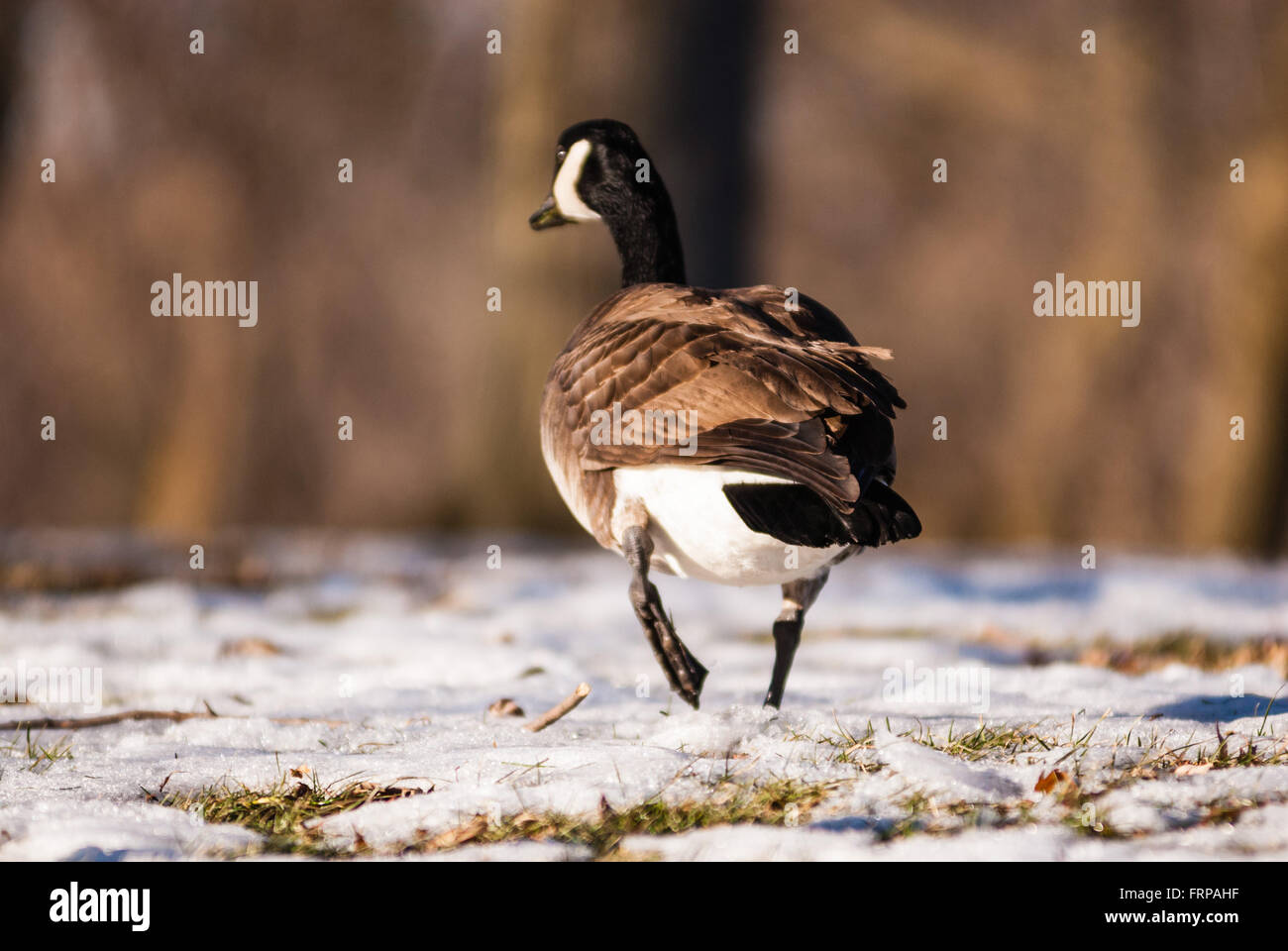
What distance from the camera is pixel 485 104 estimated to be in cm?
1408

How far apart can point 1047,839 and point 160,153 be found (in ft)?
43.8

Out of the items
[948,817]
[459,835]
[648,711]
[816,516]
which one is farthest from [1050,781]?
[648,711]

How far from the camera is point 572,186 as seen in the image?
5695 mm

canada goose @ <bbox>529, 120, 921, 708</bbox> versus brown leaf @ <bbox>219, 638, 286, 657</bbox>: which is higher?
canada goose @ <bbox>529, 120, 921, 708</bbox>

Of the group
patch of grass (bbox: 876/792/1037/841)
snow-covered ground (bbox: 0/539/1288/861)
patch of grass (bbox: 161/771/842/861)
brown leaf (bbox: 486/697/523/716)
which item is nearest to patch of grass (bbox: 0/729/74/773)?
snow-covered ground (bbox: 0/539/1288/861)

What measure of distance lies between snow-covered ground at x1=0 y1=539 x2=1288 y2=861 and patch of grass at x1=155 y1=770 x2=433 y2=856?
0.06 meters

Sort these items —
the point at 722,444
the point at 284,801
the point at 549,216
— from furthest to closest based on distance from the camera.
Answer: the point at 549,216 → the point at 722,444 → the point at 284,801

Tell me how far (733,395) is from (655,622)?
0.89m

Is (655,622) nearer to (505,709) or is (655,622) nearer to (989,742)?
(505,709)

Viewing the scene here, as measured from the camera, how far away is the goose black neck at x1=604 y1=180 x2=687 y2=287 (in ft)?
18.1

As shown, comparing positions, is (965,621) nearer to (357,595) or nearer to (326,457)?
(357,595)

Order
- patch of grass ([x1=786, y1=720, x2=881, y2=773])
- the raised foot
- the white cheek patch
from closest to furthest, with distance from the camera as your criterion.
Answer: patch of grass ([x1=786, y1=720, x2=881, y2=773])
the raised foot
the white cheek patch
